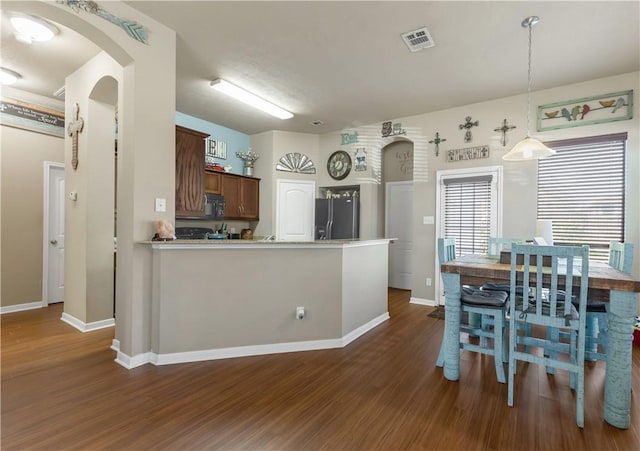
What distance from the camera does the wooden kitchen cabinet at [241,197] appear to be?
5.34m

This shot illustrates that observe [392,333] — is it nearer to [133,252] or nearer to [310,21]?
[133,252]

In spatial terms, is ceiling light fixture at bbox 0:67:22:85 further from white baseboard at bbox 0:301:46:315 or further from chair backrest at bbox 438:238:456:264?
chair backrest at bbox 438:238:456:264

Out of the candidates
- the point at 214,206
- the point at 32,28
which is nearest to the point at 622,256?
the point at 214,206

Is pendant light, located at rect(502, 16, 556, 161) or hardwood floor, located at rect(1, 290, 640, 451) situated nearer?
hardwood floor, located at rect(1, 290, 640, 451)

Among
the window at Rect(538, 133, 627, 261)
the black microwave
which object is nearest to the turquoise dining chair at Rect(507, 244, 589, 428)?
the window at Rect(538, 133, 627, 261)

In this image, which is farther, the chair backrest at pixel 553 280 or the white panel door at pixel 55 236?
the white panel door at pixel 55 236

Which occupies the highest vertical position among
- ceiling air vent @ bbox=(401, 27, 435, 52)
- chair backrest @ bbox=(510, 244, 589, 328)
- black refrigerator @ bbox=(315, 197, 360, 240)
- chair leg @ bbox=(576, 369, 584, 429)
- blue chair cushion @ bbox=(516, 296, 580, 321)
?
ceiling air vent @ bbox=(401, 27, 435, 52)

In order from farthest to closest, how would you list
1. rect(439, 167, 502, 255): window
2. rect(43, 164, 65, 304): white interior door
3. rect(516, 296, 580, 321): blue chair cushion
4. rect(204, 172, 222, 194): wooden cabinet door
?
rect(204, 172, 222, 194): wooden cabinet door < rect(43, 164, 65, 304): white interior door < rect(439, 167, 502, 255): window < rect(516, 296, 580, 321): blue chair cushion

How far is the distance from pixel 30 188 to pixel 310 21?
4439 mm

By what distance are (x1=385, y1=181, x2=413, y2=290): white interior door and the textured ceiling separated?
1.90 m

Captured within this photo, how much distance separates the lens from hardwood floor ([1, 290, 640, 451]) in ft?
5.69

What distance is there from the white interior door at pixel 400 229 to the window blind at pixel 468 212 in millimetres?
1342

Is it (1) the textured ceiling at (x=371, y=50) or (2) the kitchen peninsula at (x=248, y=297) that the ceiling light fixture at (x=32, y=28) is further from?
(2) the kitchen peninsula at (x=248, y=297)

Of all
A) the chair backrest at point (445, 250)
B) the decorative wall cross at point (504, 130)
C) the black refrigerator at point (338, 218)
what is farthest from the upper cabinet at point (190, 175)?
the decorative wall cross at point (504, 130)
